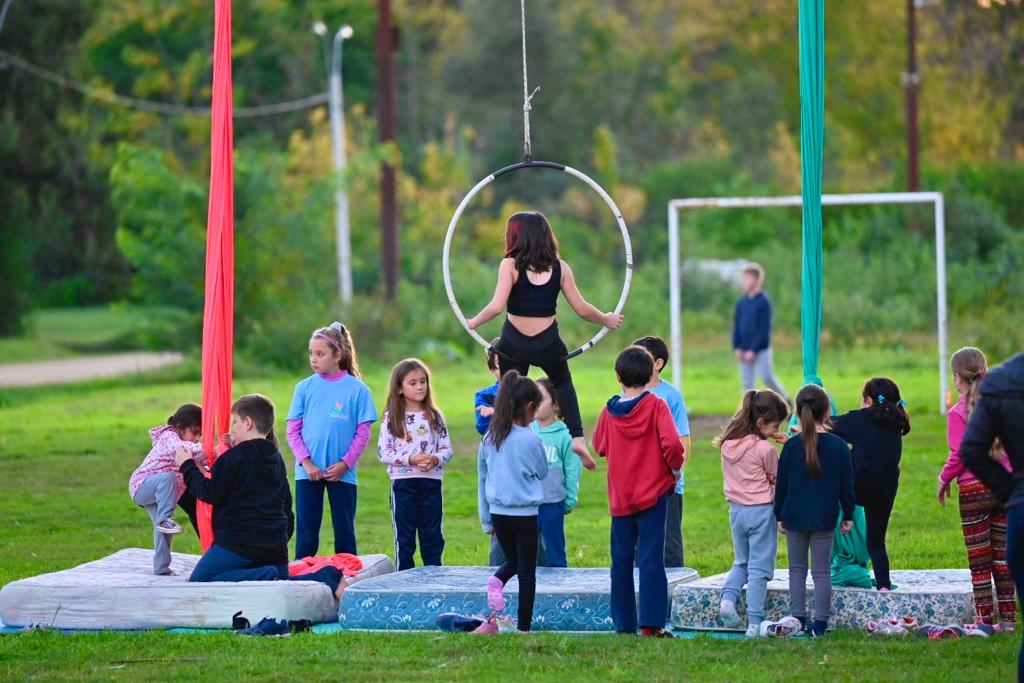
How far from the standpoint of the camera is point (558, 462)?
9156mm

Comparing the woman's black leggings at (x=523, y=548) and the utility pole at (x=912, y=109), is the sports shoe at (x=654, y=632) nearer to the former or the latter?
the woman's black leggings at (x=523, y=548)

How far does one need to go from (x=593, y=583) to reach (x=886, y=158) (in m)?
46.8

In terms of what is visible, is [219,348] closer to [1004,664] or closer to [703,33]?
[1004,664]

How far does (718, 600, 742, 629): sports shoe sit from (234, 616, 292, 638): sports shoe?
7.37ft

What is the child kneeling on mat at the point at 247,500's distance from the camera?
855 centimetres

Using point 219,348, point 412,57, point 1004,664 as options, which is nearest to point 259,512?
point 219,348

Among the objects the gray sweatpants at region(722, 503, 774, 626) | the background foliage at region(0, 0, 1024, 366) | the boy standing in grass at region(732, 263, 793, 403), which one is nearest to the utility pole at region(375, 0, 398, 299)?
the background foliage at region(0, 0, 1024, 366)

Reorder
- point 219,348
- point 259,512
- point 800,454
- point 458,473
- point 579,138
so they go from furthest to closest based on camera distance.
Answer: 1. point 579,138
2. point 458,473
3. point 219,348
4. point 259,512
5. point 800,454

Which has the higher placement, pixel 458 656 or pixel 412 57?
pixel 412 57

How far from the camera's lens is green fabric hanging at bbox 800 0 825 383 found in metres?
8.89

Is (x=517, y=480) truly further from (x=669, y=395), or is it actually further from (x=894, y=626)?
(x=894, y=626)

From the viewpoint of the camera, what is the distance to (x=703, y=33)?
54.1 meters

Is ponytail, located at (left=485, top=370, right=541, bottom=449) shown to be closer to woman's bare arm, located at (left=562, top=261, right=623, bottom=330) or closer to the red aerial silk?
woman's bare arm, located at (left=562, top=261, right=623, bottom=330)

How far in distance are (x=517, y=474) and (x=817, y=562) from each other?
1.57 meters
